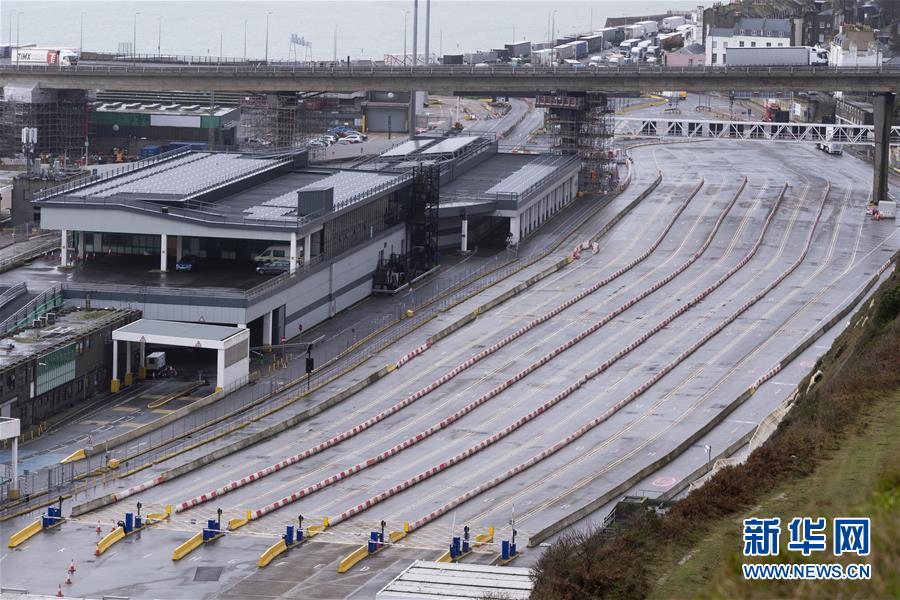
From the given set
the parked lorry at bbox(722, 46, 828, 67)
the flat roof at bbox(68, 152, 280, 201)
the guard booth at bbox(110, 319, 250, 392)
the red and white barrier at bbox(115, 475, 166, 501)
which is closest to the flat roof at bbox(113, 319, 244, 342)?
the guard booth at bbox(110, 319, 250, 392)

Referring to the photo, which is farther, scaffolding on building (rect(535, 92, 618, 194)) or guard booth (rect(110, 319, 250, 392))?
scaffolding on building (rect(535, 92, 618, 194))

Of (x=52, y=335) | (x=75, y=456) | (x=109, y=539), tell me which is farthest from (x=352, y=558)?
→ (x=52, y=335)

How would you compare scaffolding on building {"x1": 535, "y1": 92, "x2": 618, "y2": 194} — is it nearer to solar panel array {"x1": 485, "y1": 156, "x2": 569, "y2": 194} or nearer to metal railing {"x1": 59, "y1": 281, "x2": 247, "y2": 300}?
solar panel array {"x1": 485, "y1": 156, "x2": 569, "y2": 194}

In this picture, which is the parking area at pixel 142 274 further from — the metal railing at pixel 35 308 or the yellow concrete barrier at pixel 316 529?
the yellow concrete barrier at pixel 316 529

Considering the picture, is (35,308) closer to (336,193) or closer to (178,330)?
(178,330)

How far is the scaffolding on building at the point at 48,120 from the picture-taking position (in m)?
127

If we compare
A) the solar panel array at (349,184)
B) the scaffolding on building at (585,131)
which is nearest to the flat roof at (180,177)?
the solar panel array at (349,184)

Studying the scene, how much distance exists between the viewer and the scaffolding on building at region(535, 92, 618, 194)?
387 feet

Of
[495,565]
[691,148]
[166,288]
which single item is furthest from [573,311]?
[691,148]

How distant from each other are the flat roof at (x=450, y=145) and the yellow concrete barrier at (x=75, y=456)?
53.4 metres

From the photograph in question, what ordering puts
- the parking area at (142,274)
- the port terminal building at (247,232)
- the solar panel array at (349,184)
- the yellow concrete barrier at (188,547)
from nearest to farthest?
the yellow concrete barrier at (188,547), the port terminal building at (247,232), the parking area at (142,274), the solar panel array at (349,184)

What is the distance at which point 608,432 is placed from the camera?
65.2m

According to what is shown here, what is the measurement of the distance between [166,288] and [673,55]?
126586 mm

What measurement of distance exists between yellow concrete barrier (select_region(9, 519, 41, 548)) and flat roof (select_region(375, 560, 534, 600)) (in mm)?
12414
